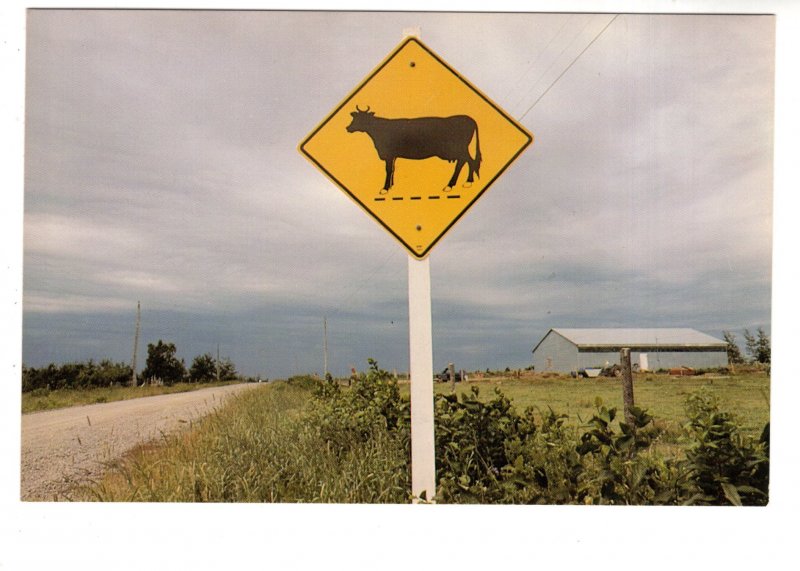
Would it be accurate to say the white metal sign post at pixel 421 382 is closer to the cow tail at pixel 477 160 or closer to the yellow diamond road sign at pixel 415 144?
the yellow diamond road sign at pixel 415 144

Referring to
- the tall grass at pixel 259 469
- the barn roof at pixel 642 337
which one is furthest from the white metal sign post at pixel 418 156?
the barn roof at pixel 642 337

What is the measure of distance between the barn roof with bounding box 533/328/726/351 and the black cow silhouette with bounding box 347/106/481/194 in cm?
145

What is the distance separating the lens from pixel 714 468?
2904mm

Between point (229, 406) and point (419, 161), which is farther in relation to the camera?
point (229, 406)

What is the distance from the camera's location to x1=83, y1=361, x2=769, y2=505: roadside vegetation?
9.60ft

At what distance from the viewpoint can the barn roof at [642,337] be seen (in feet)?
11.3

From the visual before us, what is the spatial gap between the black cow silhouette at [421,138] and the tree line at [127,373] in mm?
2158

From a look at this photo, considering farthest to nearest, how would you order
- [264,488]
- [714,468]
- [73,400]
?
[73,400] < [264,488] < [714,468]

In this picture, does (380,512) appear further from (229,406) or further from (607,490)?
(229,406)

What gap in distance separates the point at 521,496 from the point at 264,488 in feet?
5.38

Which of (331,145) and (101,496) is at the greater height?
(331,145)

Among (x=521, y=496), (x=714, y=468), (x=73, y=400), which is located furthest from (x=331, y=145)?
(x=73, y=400)

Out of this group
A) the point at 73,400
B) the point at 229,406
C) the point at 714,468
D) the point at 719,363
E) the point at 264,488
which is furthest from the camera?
the point at 229,406

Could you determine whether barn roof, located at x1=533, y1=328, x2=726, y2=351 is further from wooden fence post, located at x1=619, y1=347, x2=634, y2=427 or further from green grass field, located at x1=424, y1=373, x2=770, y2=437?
green grass field, located at x1=424, y1=373, x2=770, y2=437
